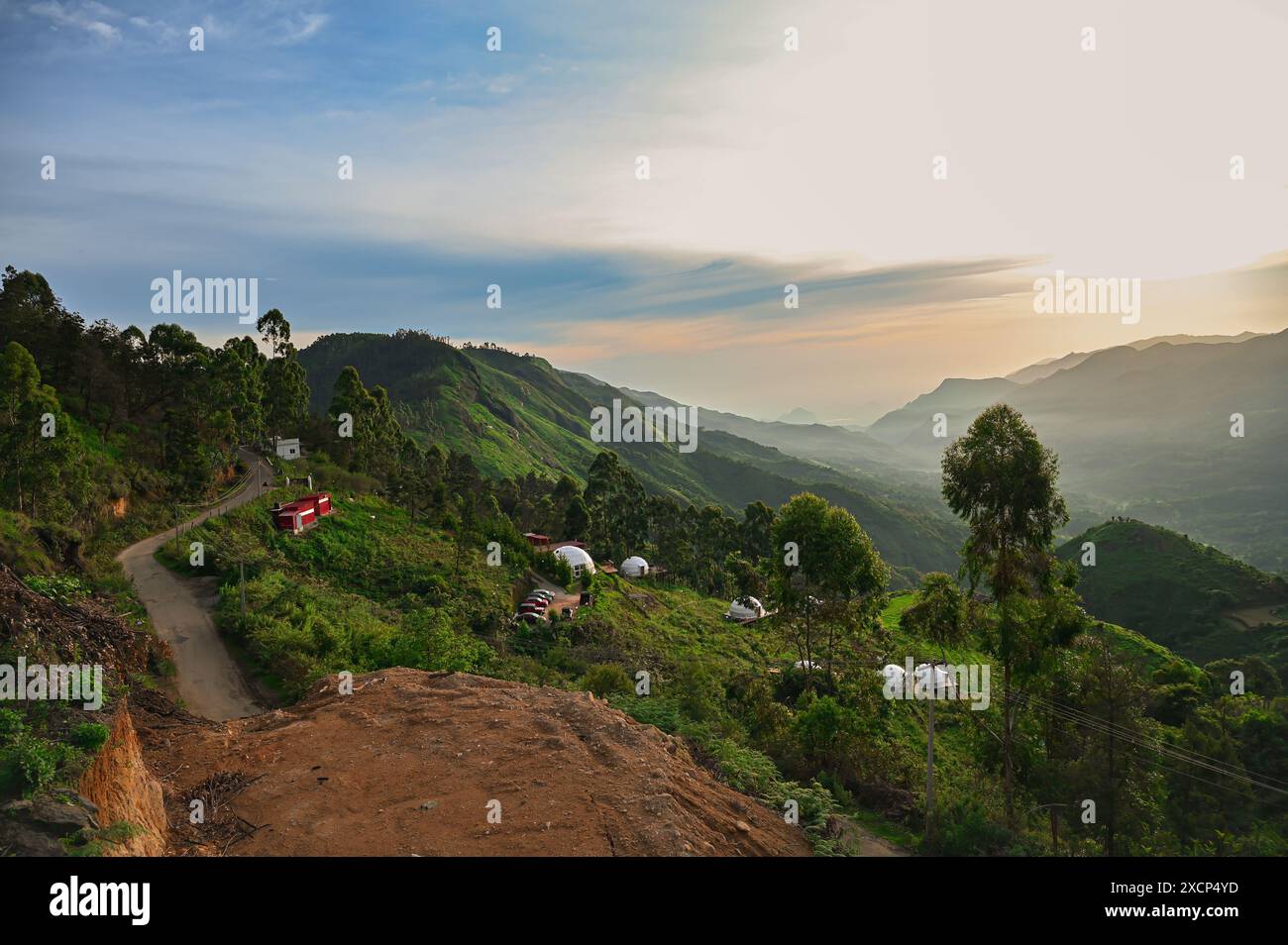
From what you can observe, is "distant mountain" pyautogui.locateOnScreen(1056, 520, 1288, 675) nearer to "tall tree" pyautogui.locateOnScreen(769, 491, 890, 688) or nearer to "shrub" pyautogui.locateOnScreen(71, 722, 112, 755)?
"tall tree" pyautogui.locateOnScreen(769, 491, 890, 688)

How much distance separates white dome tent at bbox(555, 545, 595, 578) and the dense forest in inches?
89.2

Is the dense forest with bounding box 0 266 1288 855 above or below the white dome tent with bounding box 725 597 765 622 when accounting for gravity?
above

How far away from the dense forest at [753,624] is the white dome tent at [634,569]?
2213 mm

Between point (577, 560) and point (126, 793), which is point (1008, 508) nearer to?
point (126, 793)

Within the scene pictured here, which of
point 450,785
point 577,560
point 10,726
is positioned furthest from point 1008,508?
point 577,560

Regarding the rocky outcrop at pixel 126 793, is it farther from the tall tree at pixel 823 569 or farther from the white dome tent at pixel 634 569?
the white dome tent at pixel 634 569

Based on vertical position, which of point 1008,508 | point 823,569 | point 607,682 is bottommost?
point 607,682

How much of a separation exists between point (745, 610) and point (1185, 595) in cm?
5995

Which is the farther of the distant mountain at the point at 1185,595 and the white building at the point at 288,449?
the distant mountain at the point at 1185,595

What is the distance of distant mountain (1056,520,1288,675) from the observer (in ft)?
223

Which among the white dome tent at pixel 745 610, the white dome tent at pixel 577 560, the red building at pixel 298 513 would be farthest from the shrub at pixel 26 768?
the white dome tent at pixel 745 610

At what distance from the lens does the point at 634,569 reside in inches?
2576

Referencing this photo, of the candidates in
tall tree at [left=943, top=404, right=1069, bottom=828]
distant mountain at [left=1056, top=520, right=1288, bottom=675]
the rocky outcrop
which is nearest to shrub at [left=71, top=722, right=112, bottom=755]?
the rocky outcrop

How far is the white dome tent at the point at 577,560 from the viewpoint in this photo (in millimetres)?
56541
